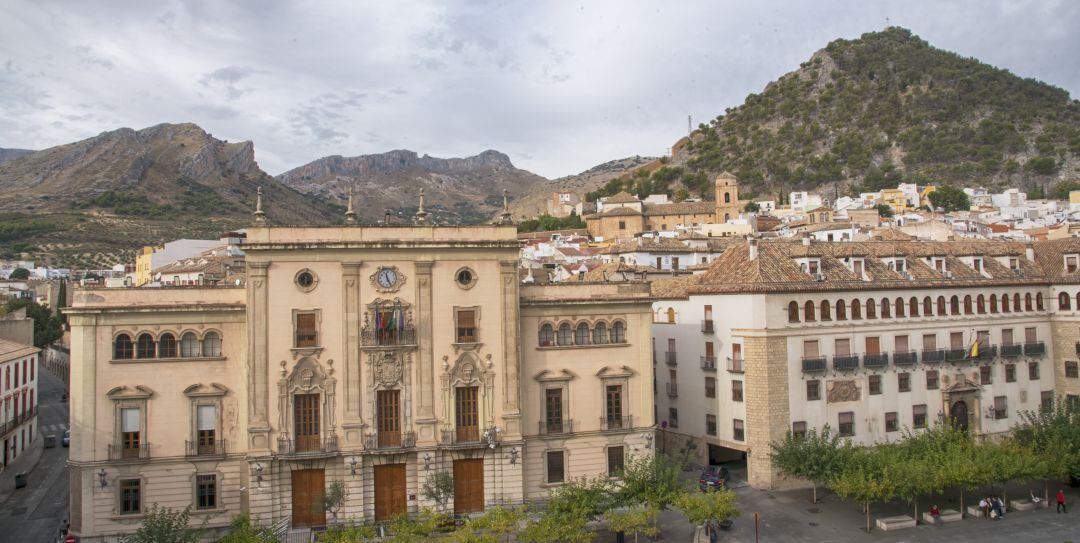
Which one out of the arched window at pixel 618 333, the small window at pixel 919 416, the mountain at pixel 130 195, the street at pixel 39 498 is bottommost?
the street at pixel 39 498

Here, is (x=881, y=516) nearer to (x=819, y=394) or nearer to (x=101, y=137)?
(x=819, y=394)

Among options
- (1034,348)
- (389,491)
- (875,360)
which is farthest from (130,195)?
(1034,348)

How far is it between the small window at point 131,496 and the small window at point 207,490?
2029 millimetres

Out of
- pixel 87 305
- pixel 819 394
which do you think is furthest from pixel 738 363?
pixel 87 305

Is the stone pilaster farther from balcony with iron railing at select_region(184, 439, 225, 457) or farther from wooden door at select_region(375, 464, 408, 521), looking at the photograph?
balcony with iron railing at select_region(184, 439, 225, 457)

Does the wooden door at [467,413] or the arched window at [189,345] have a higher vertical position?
the arched window at [189,345]

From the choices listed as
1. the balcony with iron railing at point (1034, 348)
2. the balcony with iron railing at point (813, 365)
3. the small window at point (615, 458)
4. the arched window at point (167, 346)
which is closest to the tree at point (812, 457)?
the balcony with iron railing at point (813, 365)

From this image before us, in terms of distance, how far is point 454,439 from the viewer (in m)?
31.6

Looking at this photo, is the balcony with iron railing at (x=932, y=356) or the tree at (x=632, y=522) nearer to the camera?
the tree at (x=632, y=522)

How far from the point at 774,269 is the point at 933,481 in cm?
1169

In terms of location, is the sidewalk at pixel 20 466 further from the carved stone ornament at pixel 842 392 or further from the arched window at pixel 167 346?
the carved stone ornament at pixel 842 392

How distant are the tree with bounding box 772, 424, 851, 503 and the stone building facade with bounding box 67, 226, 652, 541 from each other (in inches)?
390

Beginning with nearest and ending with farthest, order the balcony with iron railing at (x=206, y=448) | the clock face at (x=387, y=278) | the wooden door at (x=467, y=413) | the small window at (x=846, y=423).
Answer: the balcony with iron railing at (x=206, y=448)
the clock face at (x=387, y=278)
the wooden door at (x=467, y=413)
the small window at (x=846, y=423)

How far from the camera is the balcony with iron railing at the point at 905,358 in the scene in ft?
129
